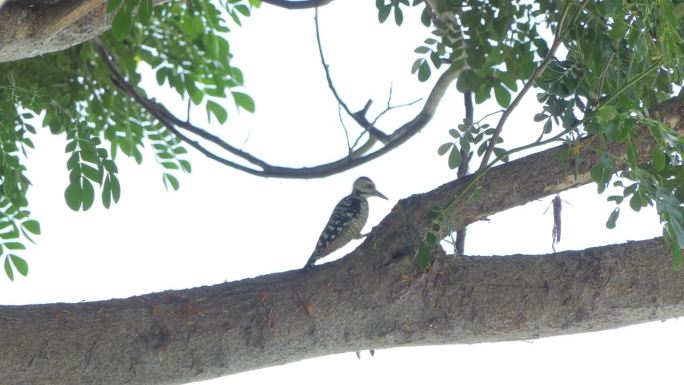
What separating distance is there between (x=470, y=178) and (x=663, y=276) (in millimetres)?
847

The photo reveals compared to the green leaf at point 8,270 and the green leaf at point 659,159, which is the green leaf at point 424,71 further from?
the green leaf at point 8,270

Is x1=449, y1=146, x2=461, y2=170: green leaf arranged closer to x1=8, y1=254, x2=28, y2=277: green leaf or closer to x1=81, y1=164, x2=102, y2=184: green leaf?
x1=81, y1=164, x2=102, y2=184: green leaf

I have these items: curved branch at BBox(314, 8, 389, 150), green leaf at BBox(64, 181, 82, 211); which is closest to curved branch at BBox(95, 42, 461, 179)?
curved branch at BBox(314, 8, 389, 150)

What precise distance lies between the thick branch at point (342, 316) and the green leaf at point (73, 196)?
1.66ft

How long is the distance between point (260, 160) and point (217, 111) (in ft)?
1.46

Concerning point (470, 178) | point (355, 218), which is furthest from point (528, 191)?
point (355, 218)

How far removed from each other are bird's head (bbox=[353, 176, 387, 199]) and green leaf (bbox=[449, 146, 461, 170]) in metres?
2.89

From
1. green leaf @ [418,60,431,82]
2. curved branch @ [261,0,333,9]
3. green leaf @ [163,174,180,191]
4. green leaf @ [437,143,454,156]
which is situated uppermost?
curved branch @ [261,0,333,9]

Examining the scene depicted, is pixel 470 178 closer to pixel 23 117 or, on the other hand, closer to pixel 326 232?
pixel 326 232

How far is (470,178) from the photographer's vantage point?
3.87m

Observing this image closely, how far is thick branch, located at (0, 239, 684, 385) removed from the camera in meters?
3.69

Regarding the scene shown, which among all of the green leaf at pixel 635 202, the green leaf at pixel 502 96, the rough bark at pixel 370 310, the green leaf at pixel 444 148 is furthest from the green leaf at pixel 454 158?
the green leaf at pixel 635 202

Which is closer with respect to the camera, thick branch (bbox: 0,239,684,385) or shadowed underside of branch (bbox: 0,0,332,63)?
thick branch (bbox: 0,239,684,385)

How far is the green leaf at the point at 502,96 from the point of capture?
4859 millimetres
